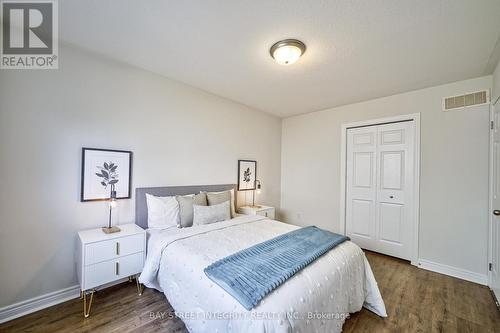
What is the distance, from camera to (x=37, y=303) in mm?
1826

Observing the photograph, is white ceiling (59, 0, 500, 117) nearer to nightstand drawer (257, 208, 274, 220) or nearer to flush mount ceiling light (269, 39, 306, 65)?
flush mount ceiling light (269, 39, 306, 65)

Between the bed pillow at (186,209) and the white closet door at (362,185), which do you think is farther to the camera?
the white closet door at (362,185)

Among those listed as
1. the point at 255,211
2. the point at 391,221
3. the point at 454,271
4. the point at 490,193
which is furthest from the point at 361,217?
the point at 255,211

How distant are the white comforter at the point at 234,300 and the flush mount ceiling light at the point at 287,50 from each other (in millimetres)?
1815

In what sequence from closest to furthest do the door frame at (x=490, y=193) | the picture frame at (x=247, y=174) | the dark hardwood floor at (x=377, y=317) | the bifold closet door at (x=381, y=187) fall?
the dark hardwood floor at (x=377, y=317) → the door frame at (x=490, y=193) → the bifold closet door at (x=381, y=187) → the picture frame at (x=247, y=174)

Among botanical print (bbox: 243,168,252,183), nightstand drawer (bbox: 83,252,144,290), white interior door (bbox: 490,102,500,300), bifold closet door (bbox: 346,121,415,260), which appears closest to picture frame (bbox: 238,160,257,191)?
botanical print (bbox: 243,168,252,183)

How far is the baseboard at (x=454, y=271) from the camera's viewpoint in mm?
2404

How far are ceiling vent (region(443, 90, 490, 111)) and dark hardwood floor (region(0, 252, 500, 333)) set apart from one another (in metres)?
2.18

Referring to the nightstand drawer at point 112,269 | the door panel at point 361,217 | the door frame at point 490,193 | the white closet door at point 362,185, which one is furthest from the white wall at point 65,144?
the door frame at point 490,193

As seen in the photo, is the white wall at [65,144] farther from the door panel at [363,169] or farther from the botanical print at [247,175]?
the door panel at [363,169]

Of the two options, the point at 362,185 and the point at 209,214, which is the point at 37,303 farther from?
the point at 362,185

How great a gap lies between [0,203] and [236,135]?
2.80 metres

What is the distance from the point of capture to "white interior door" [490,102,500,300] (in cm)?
202

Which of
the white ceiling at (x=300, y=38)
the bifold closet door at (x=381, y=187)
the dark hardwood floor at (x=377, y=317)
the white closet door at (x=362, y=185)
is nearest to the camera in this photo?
the white ceiling at (x=300, y=38)
